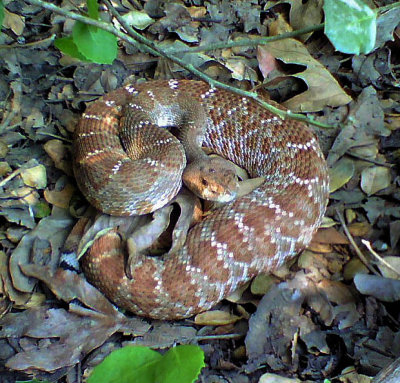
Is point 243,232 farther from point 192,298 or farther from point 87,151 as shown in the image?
point 87,151

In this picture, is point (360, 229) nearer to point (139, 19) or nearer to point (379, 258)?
point (379, 258)

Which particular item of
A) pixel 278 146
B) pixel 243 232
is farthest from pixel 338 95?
pixel 243 232

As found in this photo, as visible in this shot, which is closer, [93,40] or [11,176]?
[93,40]

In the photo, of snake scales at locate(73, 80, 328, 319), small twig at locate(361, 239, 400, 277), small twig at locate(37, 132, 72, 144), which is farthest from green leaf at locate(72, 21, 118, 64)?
small twig at locate(361, 239, 400, 277)

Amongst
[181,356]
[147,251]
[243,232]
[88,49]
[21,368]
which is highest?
[88,49]

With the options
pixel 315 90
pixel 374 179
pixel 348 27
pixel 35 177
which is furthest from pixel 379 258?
pixel 35 177
